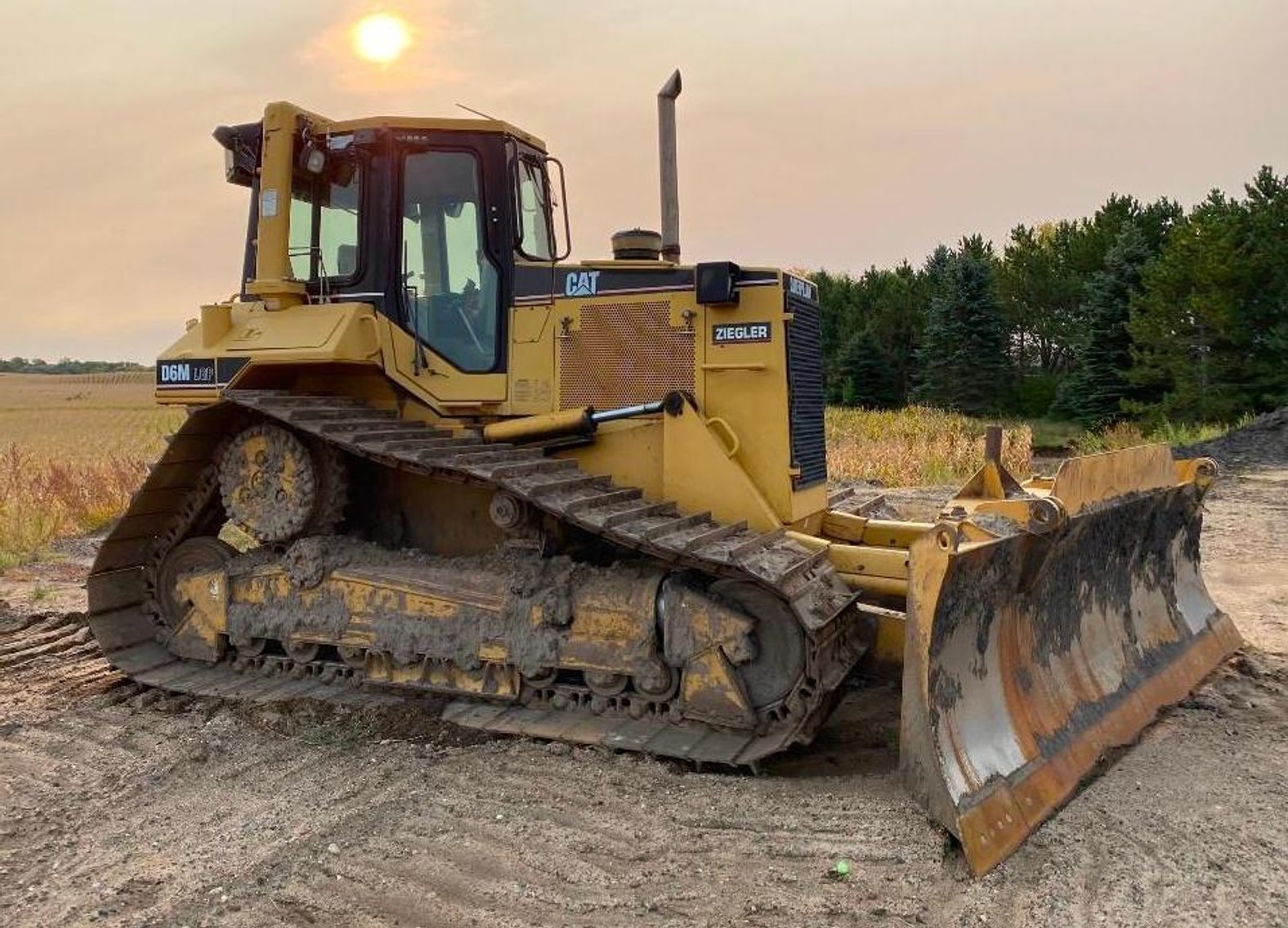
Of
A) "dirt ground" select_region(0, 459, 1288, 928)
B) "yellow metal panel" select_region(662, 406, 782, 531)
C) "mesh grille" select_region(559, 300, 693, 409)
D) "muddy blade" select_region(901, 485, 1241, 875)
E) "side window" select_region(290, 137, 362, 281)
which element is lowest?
"dirt ground" select_region(0, 459, 1288, 928)

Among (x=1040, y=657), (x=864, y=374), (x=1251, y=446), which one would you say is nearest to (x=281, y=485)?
(x=1040, y=657)

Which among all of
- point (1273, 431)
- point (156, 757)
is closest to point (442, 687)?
point (156, 757)

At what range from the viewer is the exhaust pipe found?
7262 millimetres

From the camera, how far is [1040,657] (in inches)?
203

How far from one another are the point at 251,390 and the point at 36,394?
238ft

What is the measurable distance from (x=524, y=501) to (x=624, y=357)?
3.59ft

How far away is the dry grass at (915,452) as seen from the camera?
1667 cm

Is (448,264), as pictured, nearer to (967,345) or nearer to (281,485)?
(281,485)

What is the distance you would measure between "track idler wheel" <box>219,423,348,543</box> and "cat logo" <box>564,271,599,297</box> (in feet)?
5.35

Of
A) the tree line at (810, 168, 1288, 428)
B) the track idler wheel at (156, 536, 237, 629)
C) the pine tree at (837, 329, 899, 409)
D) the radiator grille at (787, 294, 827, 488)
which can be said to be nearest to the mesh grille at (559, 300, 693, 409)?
the radiator grille at (787, 294, 827, 488)

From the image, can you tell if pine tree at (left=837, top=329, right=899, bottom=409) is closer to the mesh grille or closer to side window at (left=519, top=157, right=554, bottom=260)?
side window at (left=519, top=157, right=554, bottom=260)

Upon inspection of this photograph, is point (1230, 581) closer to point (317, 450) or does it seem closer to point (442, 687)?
point (442, 687)

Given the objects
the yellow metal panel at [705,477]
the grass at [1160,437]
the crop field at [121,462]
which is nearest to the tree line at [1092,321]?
the grass at [1160,437]

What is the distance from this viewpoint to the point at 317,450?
6062mm
